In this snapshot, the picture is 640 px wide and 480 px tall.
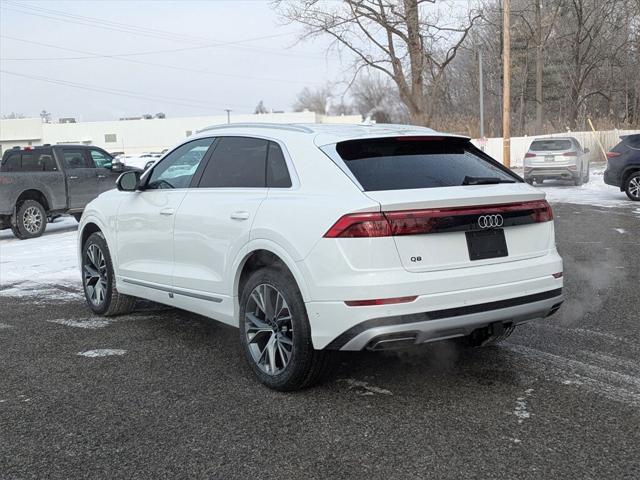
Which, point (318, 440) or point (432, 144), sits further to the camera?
point (432, 144)

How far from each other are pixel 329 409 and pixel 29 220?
11410 mm

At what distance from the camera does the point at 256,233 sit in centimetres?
411

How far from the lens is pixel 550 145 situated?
70.6 ft

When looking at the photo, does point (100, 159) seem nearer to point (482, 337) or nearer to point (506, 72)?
point (482, 337)

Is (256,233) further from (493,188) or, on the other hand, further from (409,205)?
(493,188)

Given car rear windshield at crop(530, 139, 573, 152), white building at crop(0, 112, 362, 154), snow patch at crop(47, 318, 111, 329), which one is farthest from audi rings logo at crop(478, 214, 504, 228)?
white building at crop(0, 112, 362, 154)

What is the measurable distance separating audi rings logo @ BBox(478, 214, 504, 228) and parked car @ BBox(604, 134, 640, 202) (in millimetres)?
13454

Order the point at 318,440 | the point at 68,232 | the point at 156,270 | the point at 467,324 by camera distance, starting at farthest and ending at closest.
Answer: the point at 68,232 < the point at 156,270 < the point at 467,324 < the point at 318,440

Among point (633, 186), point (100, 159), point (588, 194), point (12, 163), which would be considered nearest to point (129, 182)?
point (12, 163)

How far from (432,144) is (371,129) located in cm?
47

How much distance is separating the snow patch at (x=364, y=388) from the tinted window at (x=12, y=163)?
1204 centimetres

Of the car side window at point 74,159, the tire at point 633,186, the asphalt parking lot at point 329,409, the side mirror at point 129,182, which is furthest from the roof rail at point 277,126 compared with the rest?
the tire at point 633,186

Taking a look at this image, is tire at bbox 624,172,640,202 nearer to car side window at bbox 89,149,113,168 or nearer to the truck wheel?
car side window at bbox 89,149,113,168

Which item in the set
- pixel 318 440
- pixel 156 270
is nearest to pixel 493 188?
pixel 318 440
